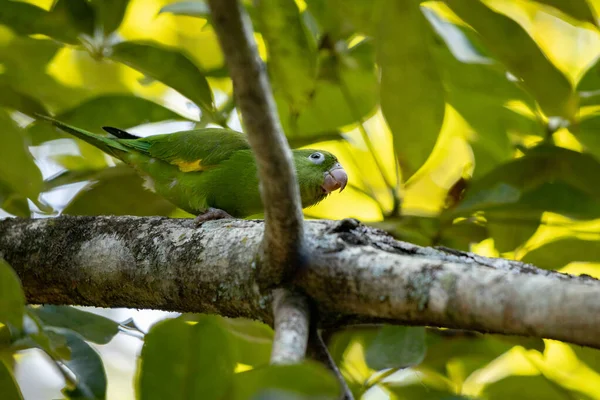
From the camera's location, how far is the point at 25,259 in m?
2.20

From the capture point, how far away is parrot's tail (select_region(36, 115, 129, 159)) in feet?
9.45

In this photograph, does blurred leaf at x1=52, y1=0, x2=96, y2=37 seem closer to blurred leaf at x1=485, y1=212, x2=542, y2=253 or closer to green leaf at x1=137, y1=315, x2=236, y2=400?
green leaf at x1=137, y1=315, x2=236, y2=400

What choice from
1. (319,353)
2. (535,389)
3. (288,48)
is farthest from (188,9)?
(535,389)

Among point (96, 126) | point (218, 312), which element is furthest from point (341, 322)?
point (96, 126)

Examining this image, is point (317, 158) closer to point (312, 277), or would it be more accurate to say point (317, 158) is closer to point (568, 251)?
point (568, 251)

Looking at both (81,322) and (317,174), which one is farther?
(317,174)

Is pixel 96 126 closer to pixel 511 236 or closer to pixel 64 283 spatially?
pixel 64 283

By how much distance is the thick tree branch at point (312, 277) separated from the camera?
1.21 meters

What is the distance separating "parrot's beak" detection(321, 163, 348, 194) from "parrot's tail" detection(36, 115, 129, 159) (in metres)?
1.07

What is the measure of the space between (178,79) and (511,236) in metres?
1.54

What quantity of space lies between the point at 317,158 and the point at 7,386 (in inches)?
84.7

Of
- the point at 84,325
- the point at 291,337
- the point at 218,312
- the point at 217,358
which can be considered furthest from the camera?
the point at 84,325

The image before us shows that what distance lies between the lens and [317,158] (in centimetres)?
351

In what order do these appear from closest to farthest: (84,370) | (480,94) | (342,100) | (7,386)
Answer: (7,386) → (84,370) → (480,94) → (342,100)
